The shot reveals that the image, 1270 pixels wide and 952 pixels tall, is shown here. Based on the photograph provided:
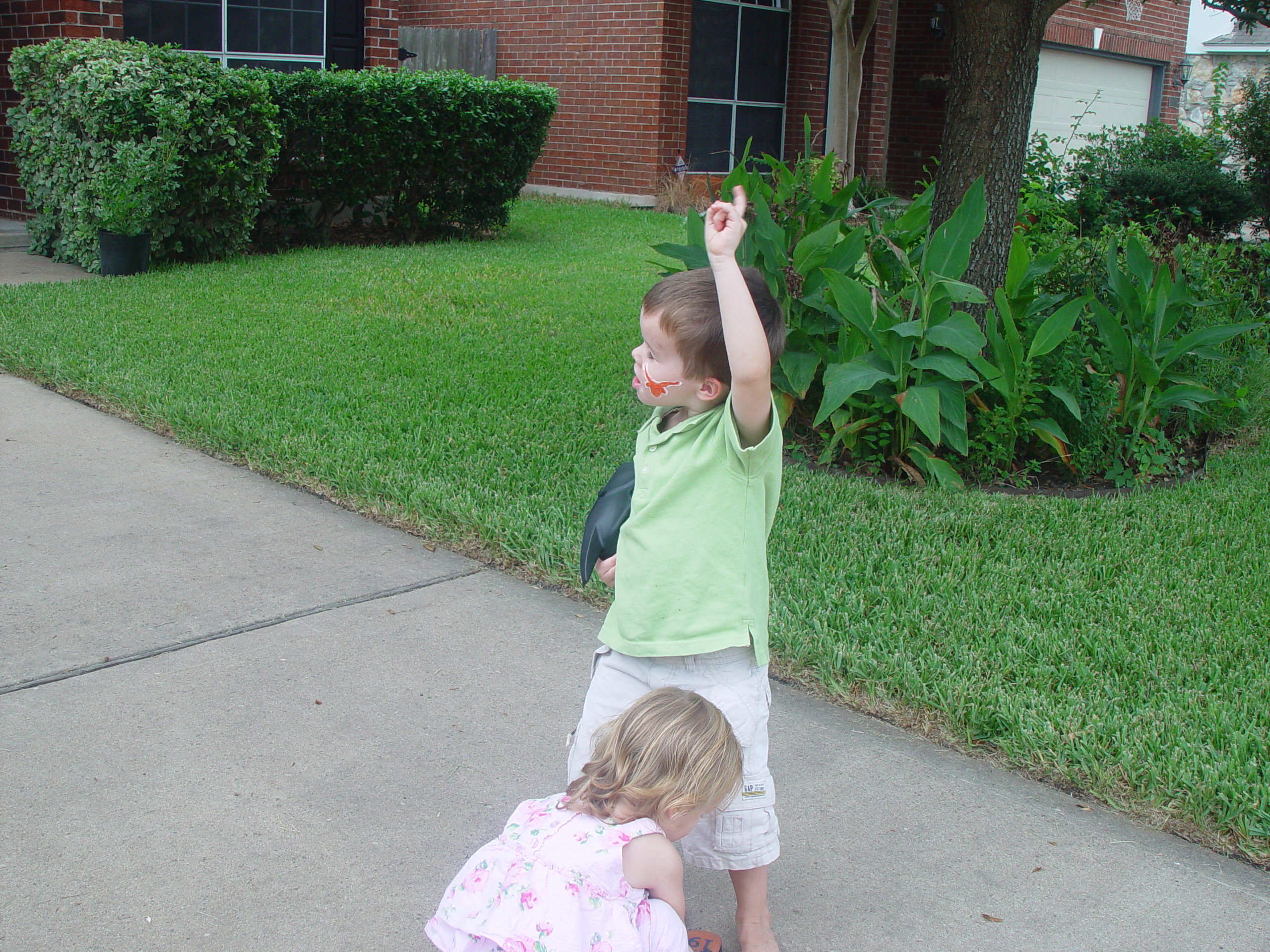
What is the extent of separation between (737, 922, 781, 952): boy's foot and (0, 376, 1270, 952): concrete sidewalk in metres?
0.10

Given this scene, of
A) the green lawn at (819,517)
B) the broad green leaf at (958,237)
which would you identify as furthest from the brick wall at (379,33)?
the broad green leaf at (958,237)

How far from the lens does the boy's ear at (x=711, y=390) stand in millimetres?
2109

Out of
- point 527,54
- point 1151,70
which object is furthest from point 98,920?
point 1151,70

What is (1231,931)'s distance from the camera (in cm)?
234

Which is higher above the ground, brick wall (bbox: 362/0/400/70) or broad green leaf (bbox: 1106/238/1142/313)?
brick wall (bbox: 362/0/400/70)

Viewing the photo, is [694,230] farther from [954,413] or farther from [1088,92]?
[1088,92]

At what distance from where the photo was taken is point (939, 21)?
18.2 meters

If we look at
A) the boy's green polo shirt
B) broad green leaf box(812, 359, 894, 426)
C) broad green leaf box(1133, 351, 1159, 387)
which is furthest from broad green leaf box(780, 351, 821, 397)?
the boy's green polo shirt

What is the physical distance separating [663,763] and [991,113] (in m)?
4.38

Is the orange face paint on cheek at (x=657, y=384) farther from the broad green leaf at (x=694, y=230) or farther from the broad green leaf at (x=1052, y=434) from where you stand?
the broad green leaf at (x=694, y=230)

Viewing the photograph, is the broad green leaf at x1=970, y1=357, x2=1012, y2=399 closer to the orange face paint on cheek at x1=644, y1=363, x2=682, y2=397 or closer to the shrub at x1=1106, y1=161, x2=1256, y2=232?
the orange face paint on cheek at x1=644, y1=363, x2=682, y2=397

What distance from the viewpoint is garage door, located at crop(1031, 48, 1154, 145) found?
1981 centimetres

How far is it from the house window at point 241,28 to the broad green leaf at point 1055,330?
342 inches

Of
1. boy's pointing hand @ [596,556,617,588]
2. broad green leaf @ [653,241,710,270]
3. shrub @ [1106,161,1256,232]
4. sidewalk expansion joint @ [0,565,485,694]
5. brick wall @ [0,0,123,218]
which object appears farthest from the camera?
shrub @ [1106,161,1256,232]
